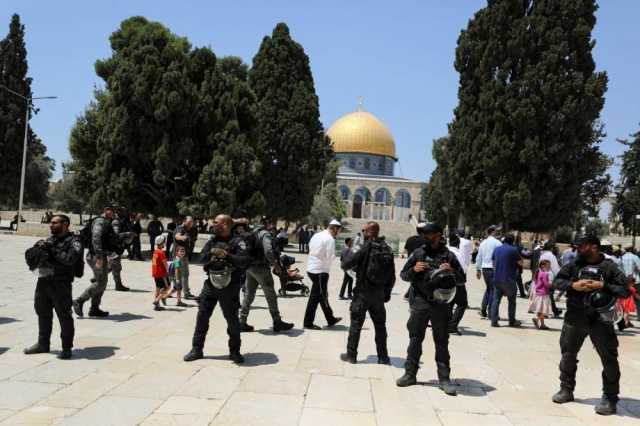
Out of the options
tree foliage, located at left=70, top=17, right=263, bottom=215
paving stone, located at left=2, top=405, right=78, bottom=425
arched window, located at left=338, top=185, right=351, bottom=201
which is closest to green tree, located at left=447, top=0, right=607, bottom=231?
tree foliage, located at left=70, top=17, right=263, bottom=215

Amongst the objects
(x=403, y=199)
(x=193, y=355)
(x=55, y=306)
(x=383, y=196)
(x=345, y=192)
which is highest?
(x=345, y=192)

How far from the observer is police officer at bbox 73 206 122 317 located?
27.5ft

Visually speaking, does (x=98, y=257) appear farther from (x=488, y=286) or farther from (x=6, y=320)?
(x=488, y=286)

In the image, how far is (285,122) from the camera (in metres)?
32.0

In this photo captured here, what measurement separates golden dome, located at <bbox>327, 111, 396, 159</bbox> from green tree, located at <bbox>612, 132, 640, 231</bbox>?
178 ft

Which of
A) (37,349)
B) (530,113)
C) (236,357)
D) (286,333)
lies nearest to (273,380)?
(236,357)

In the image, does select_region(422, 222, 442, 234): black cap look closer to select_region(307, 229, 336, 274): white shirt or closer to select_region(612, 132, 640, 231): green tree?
select_region(307, 229, 336, 274): white shirt

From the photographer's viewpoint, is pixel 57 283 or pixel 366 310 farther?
pixel 366 310

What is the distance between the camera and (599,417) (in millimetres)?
5062

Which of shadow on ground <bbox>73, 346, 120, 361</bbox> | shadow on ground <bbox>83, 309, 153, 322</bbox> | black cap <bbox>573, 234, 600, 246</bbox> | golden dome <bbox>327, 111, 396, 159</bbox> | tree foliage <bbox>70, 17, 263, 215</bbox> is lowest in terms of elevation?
shadow on ground <bbox>83, 309, 153, 322</bbox>

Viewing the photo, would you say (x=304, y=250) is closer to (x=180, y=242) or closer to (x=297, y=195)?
(x=297, y=195)

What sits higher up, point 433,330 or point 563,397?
point 433,330

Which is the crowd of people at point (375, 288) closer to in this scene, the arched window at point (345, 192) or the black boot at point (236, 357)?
the black boot at point (236, 357)

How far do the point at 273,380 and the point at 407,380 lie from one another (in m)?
1.34
